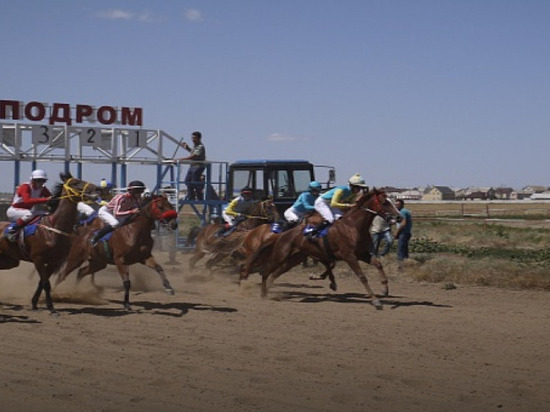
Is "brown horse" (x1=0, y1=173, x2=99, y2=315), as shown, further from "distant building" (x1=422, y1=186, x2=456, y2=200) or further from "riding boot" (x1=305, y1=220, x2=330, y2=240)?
"distant building" (x1=422, y1=186, x2=456, y2=200)

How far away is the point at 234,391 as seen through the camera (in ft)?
26.1

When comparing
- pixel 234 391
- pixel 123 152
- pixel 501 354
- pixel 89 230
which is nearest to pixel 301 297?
pixel 89 230

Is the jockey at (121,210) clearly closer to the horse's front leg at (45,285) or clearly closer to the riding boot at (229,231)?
the horse's front leg at (45,285)

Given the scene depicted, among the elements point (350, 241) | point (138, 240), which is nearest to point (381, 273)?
point (350, 241)

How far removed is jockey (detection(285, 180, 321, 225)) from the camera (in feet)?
54.1

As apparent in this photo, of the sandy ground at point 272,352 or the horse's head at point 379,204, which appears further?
the horse's head at point 379,204

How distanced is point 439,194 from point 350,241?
6678 inches

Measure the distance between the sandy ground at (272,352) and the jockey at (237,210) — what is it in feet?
8.91

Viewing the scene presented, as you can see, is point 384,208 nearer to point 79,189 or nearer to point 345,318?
point 345,318

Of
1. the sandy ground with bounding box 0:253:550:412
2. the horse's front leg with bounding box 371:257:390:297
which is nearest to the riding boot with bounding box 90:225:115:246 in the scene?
the sandy ground with bounding box 0:253:550:412

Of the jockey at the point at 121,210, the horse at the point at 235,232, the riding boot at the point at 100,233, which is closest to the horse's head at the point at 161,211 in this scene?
the jockey at the point at 121,210

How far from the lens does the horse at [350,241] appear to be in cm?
1437

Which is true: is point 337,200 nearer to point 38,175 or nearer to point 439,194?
point 38,175

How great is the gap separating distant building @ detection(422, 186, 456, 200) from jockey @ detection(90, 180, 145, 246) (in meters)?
166
